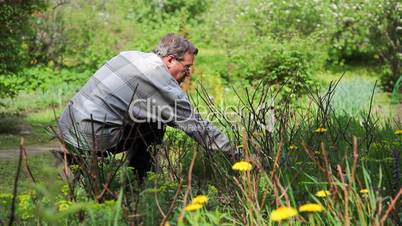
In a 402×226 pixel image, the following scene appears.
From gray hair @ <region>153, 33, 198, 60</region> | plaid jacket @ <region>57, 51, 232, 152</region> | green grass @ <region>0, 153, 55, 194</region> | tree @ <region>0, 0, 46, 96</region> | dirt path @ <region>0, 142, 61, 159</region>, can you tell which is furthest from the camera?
tree @ <region>0, 0, 46, 96</region>

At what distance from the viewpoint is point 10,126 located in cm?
923

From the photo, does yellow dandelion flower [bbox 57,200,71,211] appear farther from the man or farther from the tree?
the tree

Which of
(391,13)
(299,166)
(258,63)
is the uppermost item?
(391,13)

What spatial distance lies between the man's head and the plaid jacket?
0.09m

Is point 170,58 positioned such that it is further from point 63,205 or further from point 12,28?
point 12,28

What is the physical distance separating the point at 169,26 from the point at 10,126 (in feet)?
37.8

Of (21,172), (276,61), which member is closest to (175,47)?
(21,172)

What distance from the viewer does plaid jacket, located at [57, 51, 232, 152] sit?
4004 mm

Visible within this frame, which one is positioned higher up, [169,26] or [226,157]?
[169,26]

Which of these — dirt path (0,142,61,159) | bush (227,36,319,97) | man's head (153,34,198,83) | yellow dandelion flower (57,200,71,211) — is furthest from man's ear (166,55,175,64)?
bush (227,36,319,97)

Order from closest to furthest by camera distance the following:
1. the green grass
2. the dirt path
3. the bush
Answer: the green grass
the dirt path
the bush

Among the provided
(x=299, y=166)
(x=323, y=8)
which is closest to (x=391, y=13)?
(x=323, y=8)

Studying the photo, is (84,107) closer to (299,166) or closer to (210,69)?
(299,166)

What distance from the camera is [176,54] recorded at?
14.0ft
